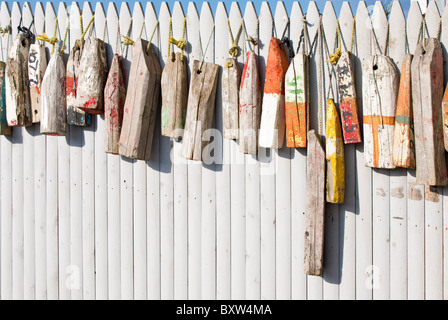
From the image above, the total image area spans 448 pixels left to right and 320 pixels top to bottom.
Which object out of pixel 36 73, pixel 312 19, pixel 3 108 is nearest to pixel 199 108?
pixel 312 19

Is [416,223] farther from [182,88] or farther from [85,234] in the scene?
[85,234]

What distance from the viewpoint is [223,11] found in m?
3.11

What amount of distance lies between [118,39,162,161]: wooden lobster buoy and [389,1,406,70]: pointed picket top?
1.40m

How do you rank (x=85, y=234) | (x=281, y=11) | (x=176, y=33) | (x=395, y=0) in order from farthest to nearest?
(x=85, y=234), (x=176, y=33), (x=281, y=11), (x=395, y=0)

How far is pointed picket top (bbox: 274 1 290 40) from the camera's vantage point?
298 centimetres

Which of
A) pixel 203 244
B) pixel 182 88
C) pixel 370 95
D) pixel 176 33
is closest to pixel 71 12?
pixel 176 33

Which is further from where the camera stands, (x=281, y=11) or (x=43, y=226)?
(x=43, y=226)

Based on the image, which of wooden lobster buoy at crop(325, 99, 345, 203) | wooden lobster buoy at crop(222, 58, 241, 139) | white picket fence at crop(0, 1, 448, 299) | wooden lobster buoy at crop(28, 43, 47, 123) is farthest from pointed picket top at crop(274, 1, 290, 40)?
wooden lobster buoy at crop(28, 43, 47, 123)

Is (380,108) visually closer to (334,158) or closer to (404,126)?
(404,126)

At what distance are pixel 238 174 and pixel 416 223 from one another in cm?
106

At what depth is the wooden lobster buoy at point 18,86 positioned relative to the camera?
345 cm

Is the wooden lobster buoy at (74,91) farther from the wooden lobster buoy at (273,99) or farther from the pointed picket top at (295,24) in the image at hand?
the pointed picket top at (295,24)

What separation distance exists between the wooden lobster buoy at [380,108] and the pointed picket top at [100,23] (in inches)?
68.2

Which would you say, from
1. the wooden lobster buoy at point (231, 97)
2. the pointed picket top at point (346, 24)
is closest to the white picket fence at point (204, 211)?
the pointed picket top at point (346, 24)
